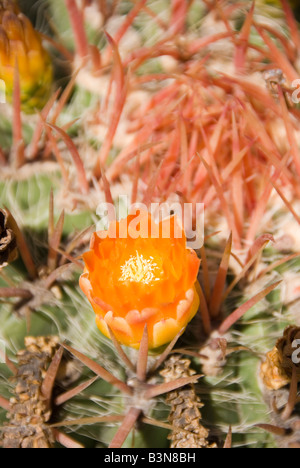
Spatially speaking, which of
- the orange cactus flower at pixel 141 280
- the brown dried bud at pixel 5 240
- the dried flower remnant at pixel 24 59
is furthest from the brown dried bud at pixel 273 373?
the dried flower remnant at pixel 24 59

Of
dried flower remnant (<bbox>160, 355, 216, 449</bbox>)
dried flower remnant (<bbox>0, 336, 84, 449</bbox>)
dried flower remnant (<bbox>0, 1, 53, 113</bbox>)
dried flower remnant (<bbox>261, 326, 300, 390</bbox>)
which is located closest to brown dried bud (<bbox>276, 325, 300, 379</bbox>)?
dried flower remnant (<bbox>261, 326, 300, 390</bbox>)

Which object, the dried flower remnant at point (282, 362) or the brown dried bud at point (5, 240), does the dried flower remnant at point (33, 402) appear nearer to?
the brown dried bud at point (5, 240)

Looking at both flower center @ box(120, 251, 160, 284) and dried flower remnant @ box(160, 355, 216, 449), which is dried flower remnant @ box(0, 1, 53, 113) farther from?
dried flower remnant @ box(160, 355, 216, 449)

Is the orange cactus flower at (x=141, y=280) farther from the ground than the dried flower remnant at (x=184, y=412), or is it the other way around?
the orange cactus flower at (x=141, y=280)

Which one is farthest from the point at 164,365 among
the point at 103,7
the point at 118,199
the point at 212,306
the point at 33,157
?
the point at 103,7

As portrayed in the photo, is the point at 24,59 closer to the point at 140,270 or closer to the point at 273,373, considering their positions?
the point at 140,270

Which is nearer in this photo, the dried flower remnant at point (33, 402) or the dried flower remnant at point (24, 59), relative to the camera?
the dried flower remnant at point (33, 402)
